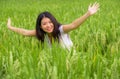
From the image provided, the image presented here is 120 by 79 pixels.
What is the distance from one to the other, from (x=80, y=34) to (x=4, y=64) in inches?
74.5

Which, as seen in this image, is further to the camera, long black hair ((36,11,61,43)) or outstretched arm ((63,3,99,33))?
long black hair ((36,11,61,43))

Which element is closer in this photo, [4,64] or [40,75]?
[40,75]

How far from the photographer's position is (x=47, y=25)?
11.6 ft

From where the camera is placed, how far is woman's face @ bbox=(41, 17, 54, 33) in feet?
11.6

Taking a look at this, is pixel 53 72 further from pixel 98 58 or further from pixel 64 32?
pixel 64 32

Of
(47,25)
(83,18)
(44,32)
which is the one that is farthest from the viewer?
(44,32)

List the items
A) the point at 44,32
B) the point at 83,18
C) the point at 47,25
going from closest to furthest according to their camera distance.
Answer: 1. the point at 83,18
2. the point at 47,25
3. the point at 44,32

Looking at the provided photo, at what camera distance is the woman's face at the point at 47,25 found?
3.52 meters

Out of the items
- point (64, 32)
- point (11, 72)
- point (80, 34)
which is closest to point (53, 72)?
point (11, 72)

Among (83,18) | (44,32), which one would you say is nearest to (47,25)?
(44,32)

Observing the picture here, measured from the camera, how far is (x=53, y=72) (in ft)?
6.05

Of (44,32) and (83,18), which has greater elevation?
(83,18)

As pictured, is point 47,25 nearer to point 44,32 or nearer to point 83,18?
point 44,32

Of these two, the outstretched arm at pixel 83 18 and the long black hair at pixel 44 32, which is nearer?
the outstretched arm at pixel 83 18
